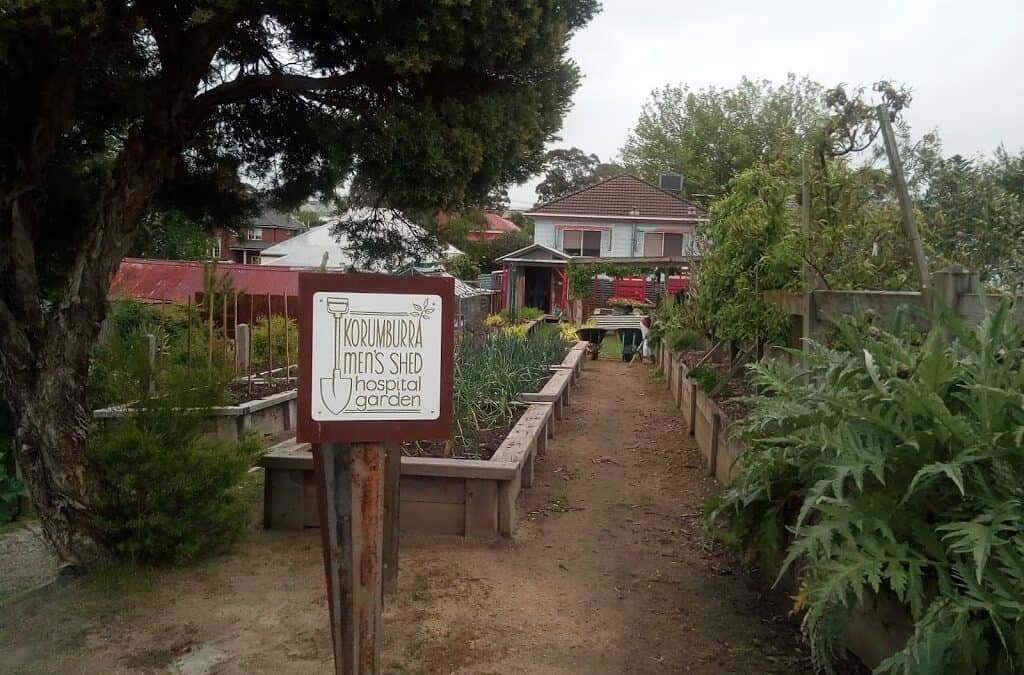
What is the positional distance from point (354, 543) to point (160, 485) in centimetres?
220

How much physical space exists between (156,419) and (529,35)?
3052 mm

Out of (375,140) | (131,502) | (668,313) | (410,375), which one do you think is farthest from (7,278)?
(668,313)

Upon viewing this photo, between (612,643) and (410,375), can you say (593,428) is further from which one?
(410,375)

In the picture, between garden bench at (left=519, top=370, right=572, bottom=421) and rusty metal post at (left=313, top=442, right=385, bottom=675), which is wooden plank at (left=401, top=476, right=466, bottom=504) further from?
garden bench at (left=519, top=370, right=572, bottom=421)

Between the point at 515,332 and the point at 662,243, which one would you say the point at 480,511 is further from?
the point at 662,243

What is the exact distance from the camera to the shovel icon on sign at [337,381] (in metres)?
2.85

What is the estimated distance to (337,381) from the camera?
2865 millimetres

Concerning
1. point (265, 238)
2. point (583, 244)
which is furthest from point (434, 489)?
point (265, 238)

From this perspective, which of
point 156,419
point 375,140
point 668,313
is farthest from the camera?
point 668,313

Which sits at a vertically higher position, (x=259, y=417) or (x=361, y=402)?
(x=361, y=402)

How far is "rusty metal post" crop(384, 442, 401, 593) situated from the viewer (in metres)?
4.39

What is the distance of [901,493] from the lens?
3.02m

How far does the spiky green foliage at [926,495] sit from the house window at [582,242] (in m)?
31.5

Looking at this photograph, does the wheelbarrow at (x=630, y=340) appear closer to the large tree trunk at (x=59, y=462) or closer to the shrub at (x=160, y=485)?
the shrub at (x=160, y=485)
